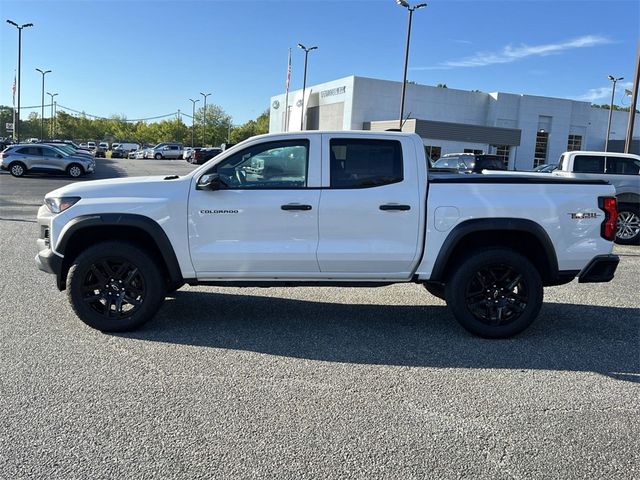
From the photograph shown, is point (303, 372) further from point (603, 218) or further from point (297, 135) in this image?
point (603, 218)

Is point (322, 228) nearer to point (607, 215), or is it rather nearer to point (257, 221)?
point (257, 221)

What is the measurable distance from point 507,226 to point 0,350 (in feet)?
14.7

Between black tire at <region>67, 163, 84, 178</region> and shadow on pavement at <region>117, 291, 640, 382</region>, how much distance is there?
23313 mm

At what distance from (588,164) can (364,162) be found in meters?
8.83

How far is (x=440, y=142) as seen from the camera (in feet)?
155

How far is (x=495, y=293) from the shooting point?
5.24m

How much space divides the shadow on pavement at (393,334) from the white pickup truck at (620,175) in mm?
5773

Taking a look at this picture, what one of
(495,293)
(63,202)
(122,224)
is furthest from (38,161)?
(495,293)

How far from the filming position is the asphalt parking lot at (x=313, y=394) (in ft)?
10.1

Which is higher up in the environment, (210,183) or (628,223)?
(210,183)

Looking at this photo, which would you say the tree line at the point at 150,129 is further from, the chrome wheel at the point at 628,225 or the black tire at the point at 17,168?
the chrome wheel at the point at 628,225

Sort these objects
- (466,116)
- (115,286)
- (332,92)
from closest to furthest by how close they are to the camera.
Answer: (115,286)
(332,92)
(466,116)

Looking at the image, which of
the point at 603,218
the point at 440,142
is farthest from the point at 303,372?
the point at 440,142

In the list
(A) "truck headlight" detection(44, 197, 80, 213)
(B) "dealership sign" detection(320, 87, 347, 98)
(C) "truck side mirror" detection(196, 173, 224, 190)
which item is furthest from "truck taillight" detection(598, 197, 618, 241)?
(B) "dealership sign" detection(320, 87, 347, 98)
